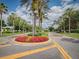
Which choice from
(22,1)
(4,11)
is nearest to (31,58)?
(22,1)

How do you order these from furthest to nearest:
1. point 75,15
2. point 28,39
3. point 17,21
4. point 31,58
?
point 17,21 < point 75,15 < point 28,39 < point 31,58

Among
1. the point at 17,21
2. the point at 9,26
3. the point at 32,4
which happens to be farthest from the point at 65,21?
the point at 32,4

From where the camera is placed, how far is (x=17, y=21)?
423ft

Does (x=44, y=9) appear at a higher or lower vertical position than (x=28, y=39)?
higher

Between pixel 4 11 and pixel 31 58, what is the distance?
59.0m

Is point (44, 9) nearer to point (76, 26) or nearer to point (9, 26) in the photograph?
point (76, 26)

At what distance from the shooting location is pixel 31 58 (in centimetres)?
1274

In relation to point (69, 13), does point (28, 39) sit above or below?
below

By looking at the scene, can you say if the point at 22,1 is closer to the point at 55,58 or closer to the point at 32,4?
the point at 32,4

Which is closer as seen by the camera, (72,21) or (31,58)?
(31,58)

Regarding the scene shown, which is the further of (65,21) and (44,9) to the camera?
(65,21)

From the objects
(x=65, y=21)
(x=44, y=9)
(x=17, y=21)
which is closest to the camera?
(x=44, y=9)

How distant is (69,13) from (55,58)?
96.9m

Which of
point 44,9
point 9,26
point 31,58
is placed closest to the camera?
point 31,58
